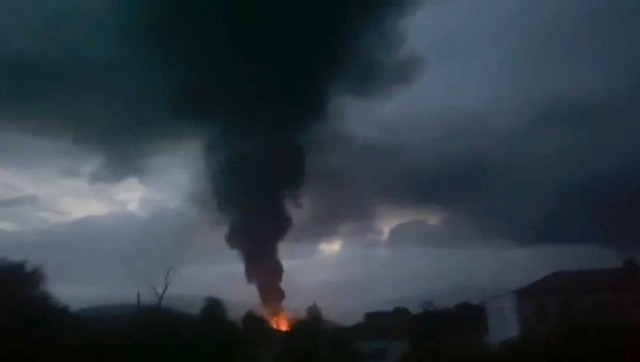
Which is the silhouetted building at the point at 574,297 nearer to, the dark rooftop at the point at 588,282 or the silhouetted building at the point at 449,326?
the dark rooftop at the point at 588,282

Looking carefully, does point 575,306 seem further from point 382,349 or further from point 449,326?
point 382,349

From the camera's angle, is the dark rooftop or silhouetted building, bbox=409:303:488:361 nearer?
silhouetted building, bbox=409:303:488:361

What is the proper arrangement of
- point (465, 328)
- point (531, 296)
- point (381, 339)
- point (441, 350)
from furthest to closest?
1. point (381, 339)
2. point (465, 328)
3. point (531, 296)
4. point (441, 350)

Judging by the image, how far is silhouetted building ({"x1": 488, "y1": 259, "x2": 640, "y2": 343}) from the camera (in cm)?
5659

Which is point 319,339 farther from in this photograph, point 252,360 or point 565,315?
point 565,315

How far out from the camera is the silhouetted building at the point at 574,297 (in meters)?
56.6

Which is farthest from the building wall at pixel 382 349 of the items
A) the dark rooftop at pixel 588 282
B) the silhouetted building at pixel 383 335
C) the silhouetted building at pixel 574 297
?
the dark rooftop at pixel 588 282

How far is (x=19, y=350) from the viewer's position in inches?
1494

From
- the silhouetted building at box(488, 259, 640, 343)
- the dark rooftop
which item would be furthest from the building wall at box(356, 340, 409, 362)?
the dark rooftop

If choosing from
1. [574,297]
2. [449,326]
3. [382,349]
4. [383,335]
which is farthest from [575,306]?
[383,335]

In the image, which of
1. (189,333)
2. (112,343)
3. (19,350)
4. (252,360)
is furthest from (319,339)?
(19,350)

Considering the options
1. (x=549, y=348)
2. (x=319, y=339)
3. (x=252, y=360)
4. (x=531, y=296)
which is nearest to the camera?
(x=549, y=348)

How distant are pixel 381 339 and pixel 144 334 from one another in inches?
1216

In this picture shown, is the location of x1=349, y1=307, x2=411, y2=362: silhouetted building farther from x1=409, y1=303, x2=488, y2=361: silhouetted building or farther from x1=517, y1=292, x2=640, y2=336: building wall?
x1=517, y1=292, x2=640, y2=336: building wall
